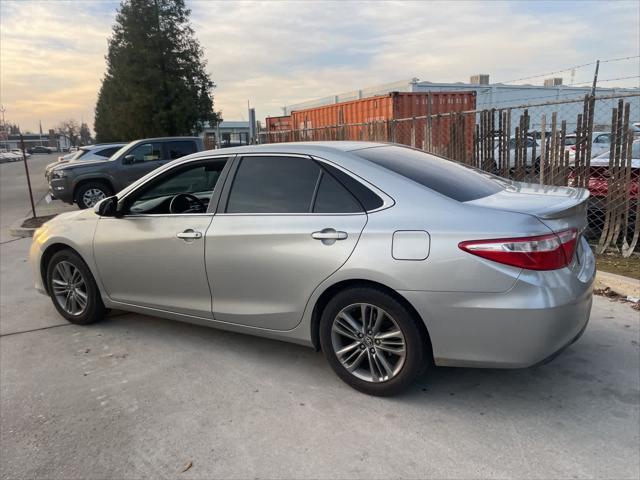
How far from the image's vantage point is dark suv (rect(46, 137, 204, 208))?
12258 millimetres

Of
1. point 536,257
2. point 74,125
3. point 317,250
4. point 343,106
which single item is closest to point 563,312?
point 536,257

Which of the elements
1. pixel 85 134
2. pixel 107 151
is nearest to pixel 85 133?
pixel 85 134

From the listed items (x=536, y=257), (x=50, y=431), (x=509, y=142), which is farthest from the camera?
(x=509, y=142)

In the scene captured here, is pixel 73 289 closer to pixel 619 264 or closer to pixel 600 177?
pixel 619 264

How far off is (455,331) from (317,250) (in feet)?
3.14

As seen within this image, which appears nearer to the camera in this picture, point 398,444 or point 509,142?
point 398,444

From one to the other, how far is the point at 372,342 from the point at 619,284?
10.8 feet

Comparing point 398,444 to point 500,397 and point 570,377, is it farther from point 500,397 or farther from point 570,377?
point 570,377

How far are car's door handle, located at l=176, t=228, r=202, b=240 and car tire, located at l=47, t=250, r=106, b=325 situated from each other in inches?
48.2

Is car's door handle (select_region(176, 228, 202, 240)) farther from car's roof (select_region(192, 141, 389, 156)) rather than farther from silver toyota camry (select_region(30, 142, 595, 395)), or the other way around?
car's roof (select_region(192, 141, 389, 156))

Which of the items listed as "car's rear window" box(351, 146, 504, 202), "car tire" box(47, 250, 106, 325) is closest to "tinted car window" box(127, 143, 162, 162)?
"car tire" box(47, 250, 106, 325)

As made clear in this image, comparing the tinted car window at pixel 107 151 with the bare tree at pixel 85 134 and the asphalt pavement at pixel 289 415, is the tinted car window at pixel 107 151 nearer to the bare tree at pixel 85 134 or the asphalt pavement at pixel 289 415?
the asphalt pavement at pixel 289 415

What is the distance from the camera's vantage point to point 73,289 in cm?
466

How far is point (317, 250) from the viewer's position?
3.24 meters
